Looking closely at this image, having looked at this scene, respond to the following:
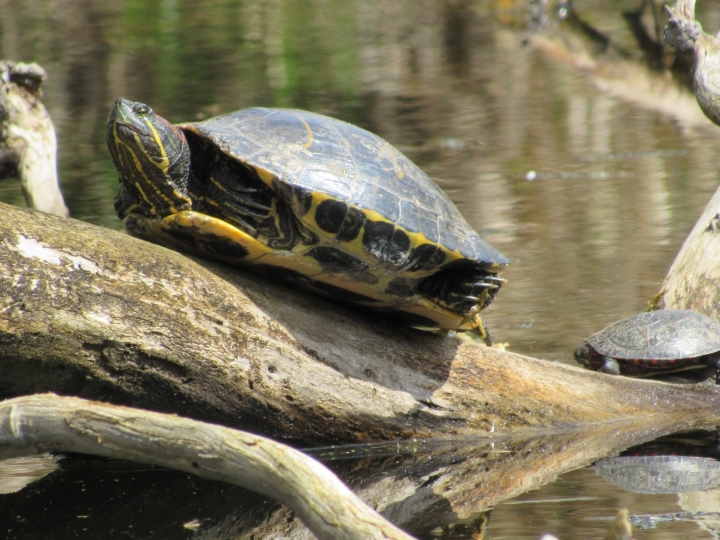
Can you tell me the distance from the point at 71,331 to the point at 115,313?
164 millimetres

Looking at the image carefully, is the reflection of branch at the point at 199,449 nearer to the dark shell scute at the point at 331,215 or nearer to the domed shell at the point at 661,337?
the dark shell scute at the point at 331,215

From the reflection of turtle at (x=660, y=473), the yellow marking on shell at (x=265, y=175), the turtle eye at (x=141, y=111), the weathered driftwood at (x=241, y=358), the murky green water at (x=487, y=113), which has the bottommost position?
the murky green water at (x=487, y=113)

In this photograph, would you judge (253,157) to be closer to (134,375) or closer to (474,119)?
(134,375)

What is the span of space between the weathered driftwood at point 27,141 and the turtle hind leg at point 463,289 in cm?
319

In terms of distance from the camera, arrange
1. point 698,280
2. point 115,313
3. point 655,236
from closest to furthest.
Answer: point 115,313, point 698,280, point 655,236

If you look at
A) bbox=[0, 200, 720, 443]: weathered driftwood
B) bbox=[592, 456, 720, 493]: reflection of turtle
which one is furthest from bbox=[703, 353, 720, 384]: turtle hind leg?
bbox=[592, 456, 720, 493]: reflection of turtle

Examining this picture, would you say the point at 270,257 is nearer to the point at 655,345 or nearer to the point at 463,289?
the point at 463,289

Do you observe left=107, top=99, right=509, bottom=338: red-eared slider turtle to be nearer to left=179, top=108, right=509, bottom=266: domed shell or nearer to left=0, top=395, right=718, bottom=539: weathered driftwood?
left=179, top=108, right=509, bottom=266: domed shell

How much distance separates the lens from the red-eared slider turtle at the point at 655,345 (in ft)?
14.8

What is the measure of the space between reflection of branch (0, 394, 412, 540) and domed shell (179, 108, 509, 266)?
4.04 ft

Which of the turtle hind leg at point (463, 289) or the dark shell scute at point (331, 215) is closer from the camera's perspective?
the dark shell scute at point (331, 215)

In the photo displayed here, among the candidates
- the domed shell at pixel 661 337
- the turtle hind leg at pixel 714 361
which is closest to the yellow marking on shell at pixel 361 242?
the domed shell at pixel 661 337

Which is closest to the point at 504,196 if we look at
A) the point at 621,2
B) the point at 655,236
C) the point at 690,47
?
the point at 655,236

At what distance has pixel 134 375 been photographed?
10.9 ft
